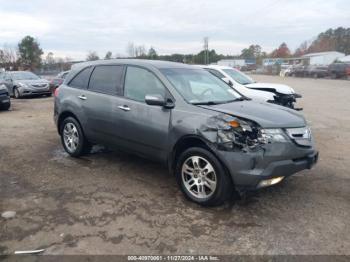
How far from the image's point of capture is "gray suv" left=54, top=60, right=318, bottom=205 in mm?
3752

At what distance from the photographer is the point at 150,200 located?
430 centimetres

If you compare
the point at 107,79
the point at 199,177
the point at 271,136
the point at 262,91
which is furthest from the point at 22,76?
the point at 271,136

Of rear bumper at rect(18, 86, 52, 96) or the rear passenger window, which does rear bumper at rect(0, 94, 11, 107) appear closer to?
rear bumper at rect(18, 86, 52, 96)

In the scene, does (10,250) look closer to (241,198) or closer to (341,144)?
(241,198)

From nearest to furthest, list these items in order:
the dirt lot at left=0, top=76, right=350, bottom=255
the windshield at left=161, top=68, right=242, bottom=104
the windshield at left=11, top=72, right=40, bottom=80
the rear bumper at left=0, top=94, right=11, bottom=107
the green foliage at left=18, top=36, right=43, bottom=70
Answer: the dirt lot at left=0, top=76, right=350, bottom=255 < the windshield at left=161, top=68, right=242, bottom=104 < the rear bumper at left=0, top=94, right=11, bottom=107 < the windshield at left=11, top=72, right=40, bottom=80 < the green foliage at left=18, top=36, right=43, bottom=70

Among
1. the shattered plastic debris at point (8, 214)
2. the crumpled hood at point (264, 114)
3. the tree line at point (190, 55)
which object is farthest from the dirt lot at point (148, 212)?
the tree line at point (190, 55)

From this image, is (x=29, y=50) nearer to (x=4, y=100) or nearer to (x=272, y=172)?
(x=4, y=100)

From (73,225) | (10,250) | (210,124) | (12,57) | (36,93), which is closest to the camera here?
(10,250)

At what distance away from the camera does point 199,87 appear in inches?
193

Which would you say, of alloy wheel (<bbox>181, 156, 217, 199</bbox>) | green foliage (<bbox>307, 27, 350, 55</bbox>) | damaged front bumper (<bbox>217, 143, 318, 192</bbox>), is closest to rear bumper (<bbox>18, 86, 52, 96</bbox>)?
alloy wheel (<bbox>181, 156, 217, 199</bbox>)

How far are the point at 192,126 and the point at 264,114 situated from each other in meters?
0.92

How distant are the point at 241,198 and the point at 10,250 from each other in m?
2.72

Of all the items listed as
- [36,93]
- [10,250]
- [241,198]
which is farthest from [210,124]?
[36,93]

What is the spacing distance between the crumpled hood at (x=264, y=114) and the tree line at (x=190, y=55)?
28570 millimetres
